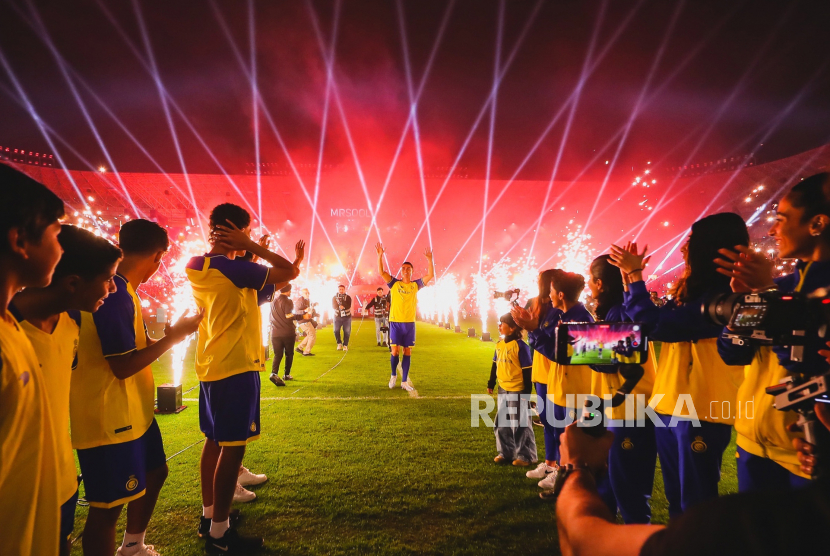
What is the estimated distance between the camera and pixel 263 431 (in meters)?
6.30

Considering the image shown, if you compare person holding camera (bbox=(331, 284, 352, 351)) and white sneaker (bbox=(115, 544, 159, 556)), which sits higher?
person holding camera (bbox=(331, 284, 352, 351))

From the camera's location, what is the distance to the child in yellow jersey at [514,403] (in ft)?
16.8

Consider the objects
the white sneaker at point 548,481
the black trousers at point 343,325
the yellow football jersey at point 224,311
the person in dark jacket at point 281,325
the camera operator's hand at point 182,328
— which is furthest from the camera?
the black trousers at point 343,325

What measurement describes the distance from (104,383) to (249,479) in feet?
8.16

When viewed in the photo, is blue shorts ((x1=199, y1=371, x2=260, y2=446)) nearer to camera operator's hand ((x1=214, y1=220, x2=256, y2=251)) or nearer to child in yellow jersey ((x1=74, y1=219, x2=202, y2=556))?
child in yellow jersey ((x1=74, y1=219, x2=202, y2=556))

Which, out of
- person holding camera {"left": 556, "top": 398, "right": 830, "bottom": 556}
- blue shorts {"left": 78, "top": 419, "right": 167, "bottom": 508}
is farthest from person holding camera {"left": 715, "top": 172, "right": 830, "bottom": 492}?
blue shorts {"left": 78, "top": 419, "right": 167, "bottom": 508}

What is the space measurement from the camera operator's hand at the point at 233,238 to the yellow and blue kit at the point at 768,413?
140 inches

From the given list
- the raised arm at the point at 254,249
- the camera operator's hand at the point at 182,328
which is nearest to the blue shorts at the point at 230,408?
the camera operator's hand at the point at 182,328

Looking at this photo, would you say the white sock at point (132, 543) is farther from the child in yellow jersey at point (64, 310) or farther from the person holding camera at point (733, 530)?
the person holding camera at point (733, 530)

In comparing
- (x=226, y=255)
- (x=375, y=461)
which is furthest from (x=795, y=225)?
(x=375, y=461)

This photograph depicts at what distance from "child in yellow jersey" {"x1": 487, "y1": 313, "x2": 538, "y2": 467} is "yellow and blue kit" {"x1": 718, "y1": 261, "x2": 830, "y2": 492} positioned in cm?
296

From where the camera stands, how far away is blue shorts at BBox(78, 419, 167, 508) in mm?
2426

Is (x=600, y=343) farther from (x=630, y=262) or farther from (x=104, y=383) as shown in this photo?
(x=104, y=383)

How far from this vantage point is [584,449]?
143 cm
